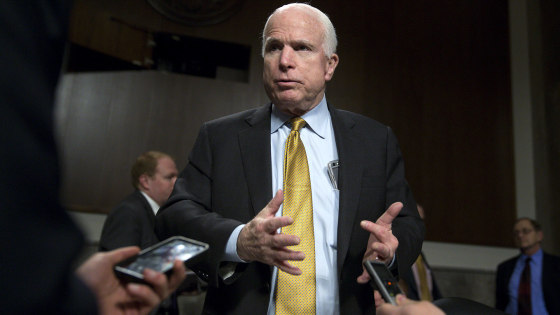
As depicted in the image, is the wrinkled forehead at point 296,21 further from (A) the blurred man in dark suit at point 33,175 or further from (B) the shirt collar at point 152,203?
(B) the shirt collar at point 152,203

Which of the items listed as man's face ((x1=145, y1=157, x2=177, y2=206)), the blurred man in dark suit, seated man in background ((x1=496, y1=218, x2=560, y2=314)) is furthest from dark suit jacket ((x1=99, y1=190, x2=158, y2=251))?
seated man in background ((x1=496, y1=218, x2=560, y2=314))

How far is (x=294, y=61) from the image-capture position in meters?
1.85

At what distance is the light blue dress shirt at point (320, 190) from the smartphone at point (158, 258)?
43 cm

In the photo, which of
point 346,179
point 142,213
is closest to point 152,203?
point 142,213

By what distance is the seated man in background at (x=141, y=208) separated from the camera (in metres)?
3.39

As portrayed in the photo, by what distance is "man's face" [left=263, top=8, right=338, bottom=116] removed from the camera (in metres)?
1.83

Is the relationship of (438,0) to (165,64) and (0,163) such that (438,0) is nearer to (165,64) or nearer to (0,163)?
(165,64)

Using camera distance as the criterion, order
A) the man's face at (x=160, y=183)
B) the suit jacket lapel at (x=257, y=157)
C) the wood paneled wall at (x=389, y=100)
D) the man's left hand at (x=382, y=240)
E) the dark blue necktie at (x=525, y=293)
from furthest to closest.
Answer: the wood paneled wall at (x=389, y=100) → the dark blue necktie at (x=525, y=293) → the man's face at (x=160, y=183) → the suit jacket lapel at (x=257, y=157) → the man's left hand at (x=382, y=240)

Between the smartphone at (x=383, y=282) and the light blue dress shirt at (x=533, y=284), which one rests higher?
the smartphone at (x=383, y=282)

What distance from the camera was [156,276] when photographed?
83 centimetres

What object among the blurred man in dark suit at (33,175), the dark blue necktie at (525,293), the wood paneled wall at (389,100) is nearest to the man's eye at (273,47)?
the blurred man in dark suit at (33,175)

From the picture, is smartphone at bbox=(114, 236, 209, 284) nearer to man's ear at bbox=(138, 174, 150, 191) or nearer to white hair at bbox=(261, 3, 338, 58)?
white hair at bbox=(261, 3, 338, 58)

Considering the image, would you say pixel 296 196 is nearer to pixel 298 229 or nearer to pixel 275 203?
pixel 298 229

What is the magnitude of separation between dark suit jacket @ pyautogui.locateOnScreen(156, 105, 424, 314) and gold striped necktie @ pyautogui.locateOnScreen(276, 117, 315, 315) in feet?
0.20
